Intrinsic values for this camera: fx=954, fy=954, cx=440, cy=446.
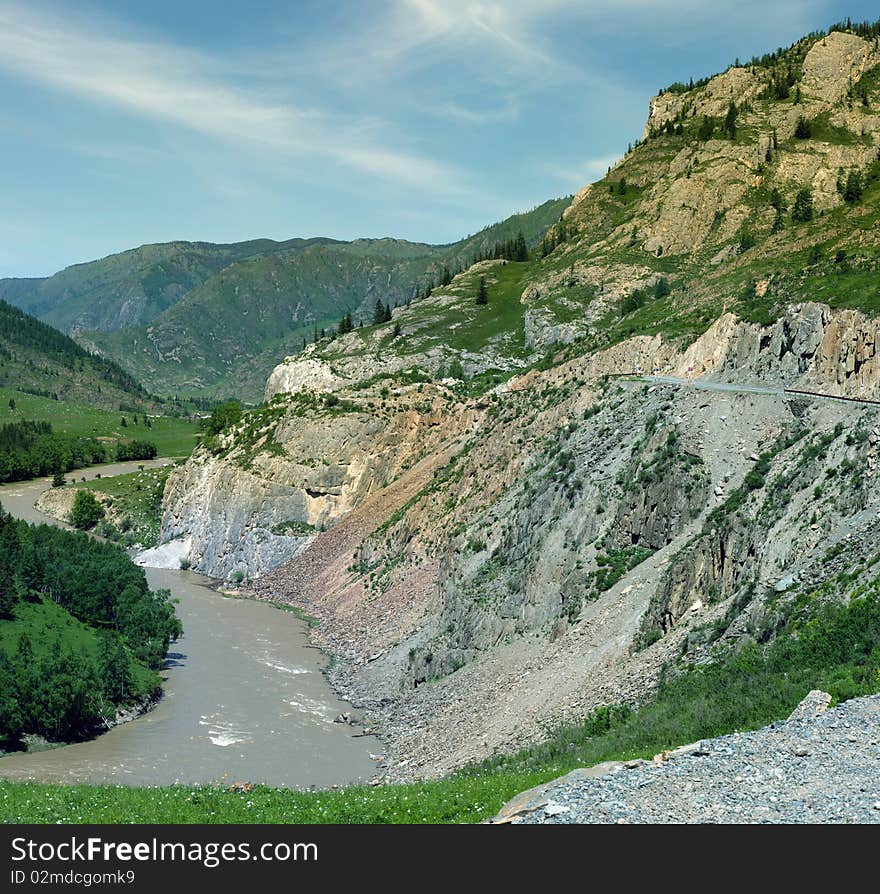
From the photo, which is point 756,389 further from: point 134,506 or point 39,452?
point 39,452

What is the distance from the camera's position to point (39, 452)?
155 metres

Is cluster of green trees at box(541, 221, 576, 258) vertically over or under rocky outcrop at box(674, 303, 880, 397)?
over

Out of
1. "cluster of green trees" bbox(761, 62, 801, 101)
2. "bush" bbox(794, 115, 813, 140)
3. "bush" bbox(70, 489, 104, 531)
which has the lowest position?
"bush" bbox(70, 489, 104, 531)

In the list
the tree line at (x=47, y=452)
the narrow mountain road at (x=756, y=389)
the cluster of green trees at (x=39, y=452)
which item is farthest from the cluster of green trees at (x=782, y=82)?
the cluster of green trees at (x=39, y=452)

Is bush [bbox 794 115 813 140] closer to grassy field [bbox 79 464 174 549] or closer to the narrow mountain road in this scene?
the narrow mountain road

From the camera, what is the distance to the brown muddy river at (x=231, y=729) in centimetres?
3725

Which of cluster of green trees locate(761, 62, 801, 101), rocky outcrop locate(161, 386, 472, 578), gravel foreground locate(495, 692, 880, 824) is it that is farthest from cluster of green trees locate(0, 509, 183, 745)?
cluster of green trees locate(761, 62, 801, 101)

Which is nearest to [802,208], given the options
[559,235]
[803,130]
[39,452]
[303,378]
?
[803,130]

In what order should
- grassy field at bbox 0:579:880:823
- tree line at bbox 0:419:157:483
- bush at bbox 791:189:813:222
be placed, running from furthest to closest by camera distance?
tree line at bbox 0:419:157:483 → bush at bbox 791:189:813:222 → grassy field at bbox 0:579:880:823

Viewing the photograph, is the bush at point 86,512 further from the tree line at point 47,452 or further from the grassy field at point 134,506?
the tree line at point 47,452

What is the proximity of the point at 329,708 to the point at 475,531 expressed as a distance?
40.9ft

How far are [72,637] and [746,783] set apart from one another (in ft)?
140

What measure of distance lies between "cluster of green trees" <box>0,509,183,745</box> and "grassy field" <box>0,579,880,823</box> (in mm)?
17067

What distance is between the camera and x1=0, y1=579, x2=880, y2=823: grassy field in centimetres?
1964
